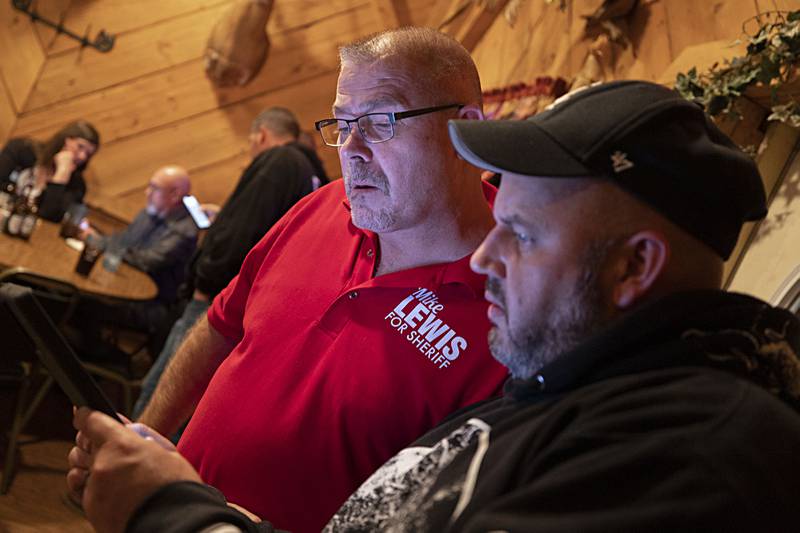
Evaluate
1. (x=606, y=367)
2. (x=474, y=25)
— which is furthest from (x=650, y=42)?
(x=606, y=367)

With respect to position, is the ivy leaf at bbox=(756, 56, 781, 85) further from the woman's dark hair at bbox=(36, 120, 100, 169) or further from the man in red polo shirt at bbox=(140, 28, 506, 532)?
the woman's dark hair at bbox=(36, 120, 100, 169)

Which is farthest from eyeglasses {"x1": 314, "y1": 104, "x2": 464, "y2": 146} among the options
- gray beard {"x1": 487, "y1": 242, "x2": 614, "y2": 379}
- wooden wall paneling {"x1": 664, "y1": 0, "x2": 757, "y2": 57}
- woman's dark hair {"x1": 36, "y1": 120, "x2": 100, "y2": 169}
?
woman's dark hair {"x1": 36, "y1": 120, "x2": 100, "y2": 169}

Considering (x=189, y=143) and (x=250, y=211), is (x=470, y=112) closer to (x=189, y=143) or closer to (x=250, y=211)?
(x=250, y=211)

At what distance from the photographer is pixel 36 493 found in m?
3.88

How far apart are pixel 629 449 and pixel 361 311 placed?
82 centimetres

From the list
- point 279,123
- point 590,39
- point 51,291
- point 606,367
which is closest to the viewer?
point 606,367

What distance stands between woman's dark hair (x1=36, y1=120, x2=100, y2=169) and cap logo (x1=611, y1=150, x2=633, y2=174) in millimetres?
5075

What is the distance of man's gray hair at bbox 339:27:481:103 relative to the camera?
170 cm

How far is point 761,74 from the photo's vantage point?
240cm

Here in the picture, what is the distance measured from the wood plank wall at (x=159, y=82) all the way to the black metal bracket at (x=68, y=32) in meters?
0.04

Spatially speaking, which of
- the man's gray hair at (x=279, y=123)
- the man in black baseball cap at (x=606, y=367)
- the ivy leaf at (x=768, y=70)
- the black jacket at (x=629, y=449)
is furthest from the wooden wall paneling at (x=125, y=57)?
the black jacket at (x=629, y=449)

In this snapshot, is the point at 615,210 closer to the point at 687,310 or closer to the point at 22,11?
the point at 687,310

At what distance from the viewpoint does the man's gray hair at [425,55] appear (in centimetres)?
170

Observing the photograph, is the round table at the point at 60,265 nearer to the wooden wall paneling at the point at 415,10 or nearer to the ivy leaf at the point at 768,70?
the wooden wall paneling at the point at 415,10
